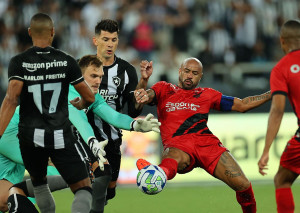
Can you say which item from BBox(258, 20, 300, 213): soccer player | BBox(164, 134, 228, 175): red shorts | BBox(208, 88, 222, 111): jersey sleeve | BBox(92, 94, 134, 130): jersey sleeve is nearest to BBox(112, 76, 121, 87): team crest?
BBox(92, 94, 134, 130): jersey sleeve

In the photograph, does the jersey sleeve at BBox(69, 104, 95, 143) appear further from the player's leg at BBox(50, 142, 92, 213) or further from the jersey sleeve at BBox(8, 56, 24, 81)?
the jersey sleeve at BBox(8, 56, 24, 81)

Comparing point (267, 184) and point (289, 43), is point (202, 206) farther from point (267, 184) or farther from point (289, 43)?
point (289, 43)

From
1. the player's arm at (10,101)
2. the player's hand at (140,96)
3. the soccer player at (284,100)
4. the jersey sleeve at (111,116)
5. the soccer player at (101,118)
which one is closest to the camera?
the player's arm at (10,101)

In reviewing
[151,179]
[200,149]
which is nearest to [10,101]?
[151,179]

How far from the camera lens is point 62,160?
6.00 m

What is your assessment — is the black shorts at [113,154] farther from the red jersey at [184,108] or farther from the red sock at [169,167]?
the red sock at [169,167]

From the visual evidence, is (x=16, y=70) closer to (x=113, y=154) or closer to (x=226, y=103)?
(x=113, y=154)

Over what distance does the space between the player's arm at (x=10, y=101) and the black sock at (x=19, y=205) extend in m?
0.77

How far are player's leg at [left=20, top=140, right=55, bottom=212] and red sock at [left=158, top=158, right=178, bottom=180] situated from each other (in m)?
1.20

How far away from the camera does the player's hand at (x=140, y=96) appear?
725 centimetres

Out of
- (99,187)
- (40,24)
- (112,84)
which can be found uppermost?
(40,24)

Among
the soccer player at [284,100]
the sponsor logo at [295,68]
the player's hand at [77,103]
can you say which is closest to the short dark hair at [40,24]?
the player's hand at [77,103]

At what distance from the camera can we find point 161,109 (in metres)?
7.57

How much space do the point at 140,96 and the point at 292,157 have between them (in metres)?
1.83
